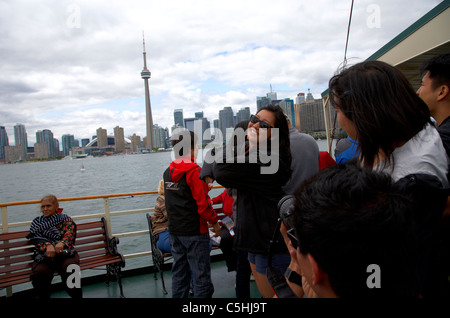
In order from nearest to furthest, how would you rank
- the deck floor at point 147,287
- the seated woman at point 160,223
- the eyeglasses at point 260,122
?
the eyeglasses at point 260,122
the deck floor at point 147,287
the seated woman at point 160,223

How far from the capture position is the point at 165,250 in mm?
3898

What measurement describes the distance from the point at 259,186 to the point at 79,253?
2.98 meters

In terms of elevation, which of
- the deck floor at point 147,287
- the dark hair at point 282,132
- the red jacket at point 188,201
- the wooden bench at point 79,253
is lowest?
the deck floor at point 147,287

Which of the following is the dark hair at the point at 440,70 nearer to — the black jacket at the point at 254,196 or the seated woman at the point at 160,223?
the black jacket at the point at 254,196

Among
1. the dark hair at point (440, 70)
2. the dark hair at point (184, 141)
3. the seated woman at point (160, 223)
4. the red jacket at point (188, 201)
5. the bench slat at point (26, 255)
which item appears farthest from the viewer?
the seated woman at point (160, 223)

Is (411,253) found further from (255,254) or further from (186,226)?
(186,226)

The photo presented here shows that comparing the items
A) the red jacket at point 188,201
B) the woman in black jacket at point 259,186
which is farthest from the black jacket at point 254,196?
the red jacket at point 188,201

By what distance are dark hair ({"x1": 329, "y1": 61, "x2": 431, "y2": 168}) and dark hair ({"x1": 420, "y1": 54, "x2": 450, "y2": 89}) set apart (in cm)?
54

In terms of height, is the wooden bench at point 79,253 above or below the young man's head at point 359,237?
below

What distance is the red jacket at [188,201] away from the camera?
282 centimetres

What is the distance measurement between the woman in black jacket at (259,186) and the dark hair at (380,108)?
877 millimetres

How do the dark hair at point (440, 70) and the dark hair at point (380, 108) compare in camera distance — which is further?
→ the dark hair at point (440, 70)
